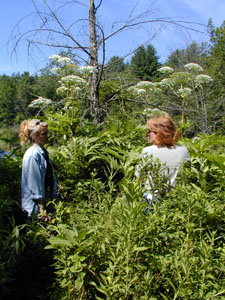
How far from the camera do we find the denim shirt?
10.3 feet

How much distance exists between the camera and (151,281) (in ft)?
6.78

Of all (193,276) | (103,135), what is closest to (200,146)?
(103,135)

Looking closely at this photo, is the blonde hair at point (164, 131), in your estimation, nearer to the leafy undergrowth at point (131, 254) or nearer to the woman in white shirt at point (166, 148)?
the woman in white shirt at point (166, 148)

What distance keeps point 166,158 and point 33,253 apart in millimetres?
1697

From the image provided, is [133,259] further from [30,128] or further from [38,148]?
[30,128]

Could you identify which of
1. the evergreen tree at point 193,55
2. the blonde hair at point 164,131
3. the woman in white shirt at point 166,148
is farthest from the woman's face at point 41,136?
the evergreen tree at point 193,55

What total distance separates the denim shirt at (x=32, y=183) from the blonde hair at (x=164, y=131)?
132cm

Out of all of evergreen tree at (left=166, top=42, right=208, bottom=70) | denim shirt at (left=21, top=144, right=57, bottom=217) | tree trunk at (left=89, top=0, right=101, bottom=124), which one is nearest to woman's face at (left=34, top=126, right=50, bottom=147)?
denim shirt at (left=21, top=144, right=57, bottom=217)

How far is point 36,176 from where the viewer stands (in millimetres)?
3166

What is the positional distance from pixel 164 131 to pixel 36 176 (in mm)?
1481

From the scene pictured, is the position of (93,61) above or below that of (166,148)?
above

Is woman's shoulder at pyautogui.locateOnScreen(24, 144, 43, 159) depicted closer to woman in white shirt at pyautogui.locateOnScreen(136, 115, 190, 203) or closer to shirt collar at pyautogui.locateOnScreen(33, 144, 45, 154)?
shirt collar at pyautogui.locateOnScreen(33, 144, 45, 154)

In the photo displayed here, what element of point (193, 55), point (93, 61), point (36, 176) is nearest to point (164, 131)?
point (36, 176)

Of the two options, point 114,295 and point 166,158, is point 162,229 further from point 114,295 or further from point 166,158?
point 166,158
